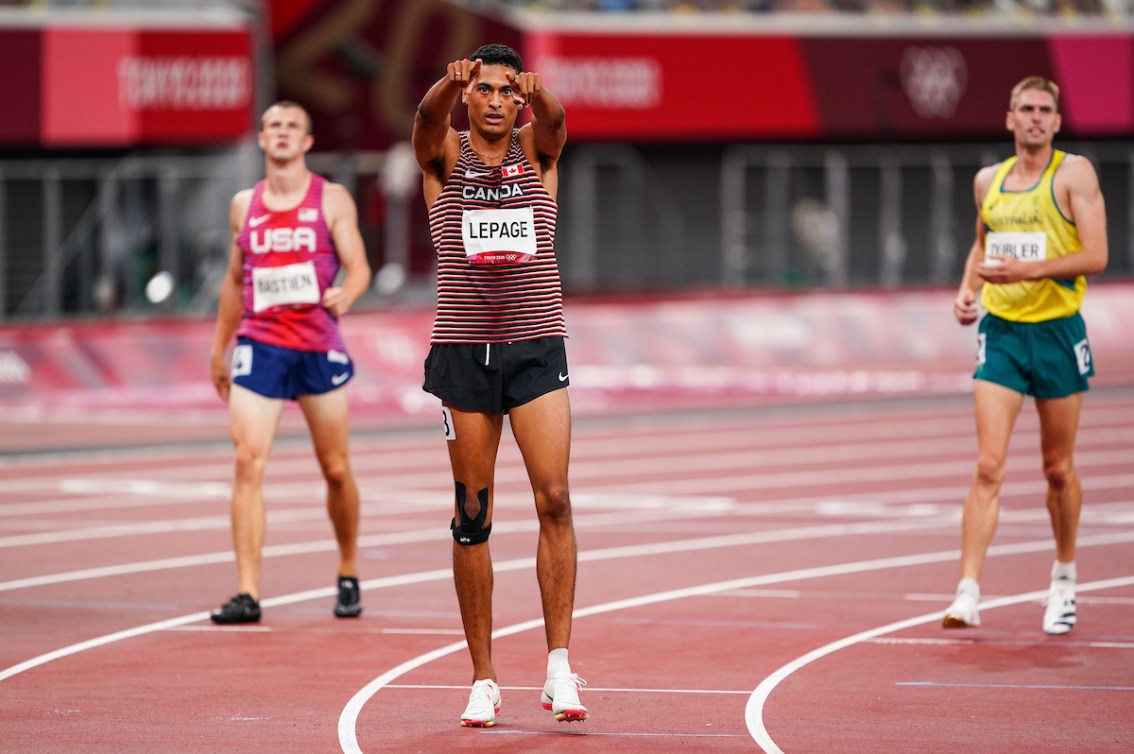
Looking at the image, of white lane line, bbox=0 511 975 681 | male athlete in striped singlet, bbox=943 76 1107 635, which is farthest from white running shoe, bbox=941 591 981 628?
white lane line, bbox=0 511 975 681

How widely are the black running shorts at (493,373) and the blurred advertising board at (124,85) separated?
1845 centimetres

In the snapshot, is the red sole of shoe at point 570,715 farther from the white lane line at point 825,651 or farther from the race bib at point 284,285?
the race bib at point 284,285

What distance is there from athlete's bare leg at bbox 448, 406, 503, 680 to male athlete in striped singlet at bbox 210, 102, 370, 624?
2428 millimetres

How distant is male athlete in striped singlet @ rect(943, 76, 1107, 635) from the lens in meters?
9.15

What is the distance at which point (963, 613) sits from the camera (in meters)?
8.99

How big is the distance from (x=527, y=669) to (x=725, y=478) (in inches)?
302

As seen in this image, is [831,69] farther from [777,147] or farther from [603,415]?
[603,415]

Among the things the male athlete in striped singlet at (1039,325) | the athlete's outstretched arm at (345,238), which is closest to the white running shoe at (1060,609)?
the male athlete in striped singlet at (1039,325)

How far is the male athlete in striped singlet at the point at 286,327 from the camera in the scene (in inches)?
377

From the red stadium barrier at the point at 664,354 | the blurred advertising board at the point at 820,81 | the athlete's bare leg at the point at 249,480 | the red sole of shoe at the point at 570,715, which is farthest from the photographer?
the blurred advertising board at the point at 820,81

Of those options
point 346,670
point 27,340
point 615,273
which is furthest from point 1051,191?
point 615,273

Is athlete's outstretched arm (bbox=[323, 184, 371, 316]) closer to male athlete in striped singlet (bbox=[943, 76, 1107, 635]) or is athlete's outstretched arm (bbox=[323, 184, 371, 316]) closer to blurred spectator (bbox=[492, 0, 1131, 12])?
male athlete in striped singlet (bbox=[943, 76, 1107, 635])

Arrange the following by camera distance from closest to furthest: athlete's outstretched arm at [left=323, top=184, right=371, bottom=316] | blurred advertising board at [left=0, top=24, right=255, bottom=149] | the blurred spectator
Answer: athlete's outstretched arm at [left=323, top=184, right=371, bottom=316] < blurred advertising board at [left=0, top=24, right=255, bottom=149] < the blurred spectator

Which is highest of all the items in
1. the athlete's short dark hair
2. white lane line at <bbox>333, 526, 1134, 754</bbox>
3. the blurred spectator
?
the blurred spectator
